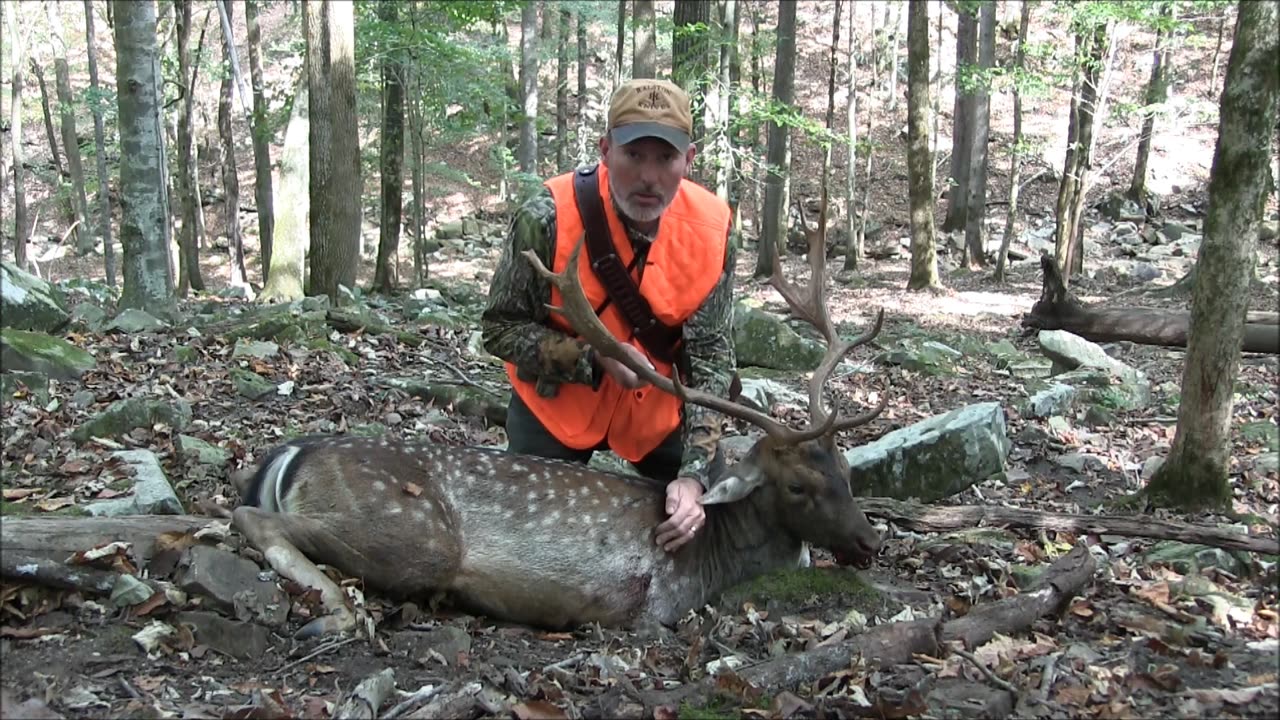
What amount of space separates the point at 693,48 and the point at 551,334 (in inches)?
441

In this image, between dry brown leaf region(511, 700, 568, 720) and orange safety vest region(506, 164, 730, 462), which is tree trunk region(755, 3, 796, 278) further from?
dry brown leaf region(511, 700, 568, 720)

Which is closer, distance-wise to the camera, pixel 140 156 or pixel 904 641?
pixel 904 641

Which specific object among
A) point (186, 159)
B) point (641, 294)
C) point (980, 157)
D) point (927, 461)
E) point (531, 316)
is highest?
point (980, 157)

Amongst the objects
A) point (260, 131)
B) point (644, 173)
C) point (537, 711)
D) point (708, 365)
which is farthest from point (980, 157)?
point (537, 711)

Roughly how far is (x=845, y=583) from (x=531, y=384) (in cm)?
179

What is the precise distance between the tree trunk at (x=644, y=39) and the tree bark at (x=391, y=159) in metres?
4.50

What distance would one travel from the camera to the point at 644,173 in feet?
14.9

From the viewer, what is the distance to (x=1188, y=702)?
3045 millimetres

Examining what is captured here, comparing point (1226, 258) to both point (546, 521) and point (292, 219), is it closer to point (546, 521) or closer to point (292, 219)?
point (546, 521)

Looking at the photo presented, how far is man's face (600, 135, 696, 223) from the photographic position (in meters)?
4.52

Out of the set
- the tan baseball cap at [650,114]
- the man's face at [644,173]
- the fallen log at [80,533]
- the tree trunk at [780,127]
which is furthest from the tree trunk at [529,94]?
the fallen log at [80,533]

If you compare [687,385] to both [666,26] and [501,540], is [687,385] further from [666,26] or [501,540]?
[666,26]

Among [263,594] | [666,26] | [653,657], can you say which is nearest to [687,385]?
[653,657]

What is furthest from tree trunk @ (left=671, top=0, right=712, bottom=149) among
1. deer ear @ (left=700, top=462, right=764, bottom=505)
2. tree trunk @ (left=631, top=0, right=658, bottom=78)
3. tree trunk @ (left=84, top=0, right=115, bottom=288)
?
tree trunk @ (left=84, top=0, right=115, bottom=288)
